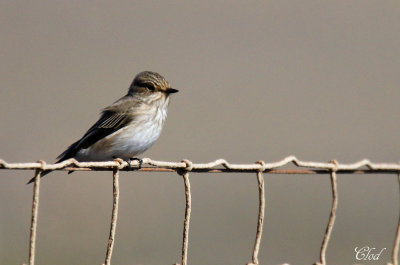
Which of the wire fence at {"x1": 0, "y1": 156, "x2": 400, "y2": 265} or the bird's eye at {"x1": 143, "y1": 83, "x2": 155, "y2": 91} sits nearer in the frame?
the wire fence at {"x1": 0, "y1": 156, "x2": 400, "y2": 265}

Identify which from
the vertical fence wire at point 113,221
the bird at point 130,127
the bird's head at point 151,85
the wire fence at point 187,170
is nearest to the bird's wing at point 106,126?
the bird at point 130,127

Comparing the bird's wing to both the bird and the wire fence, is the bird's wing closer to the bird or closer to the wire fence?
the bird

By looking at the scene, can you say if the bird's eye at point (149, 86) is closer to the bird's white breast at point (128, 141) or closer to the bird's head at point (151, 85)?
the bird's head at point (151, 85)

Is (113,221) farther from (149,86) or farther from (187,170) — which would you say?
(149,86)

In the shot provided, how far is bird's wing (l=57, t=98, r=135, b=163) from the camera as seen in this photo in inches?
307

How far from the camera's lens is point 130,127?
26.2 ft

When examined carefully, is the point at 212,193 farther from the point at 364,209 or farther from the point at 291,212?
the point at 364,209

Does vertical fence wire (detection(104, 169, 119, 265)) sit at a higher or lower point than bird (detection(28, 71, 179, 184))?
lower

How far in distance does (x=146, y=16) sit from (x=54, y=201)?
25068 millimetres

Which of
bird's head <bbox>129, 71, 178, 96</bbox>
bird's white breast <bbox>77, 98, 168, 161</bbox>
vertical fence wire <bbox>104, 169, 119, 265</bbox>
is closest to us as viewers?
vertical fence wire <bbox>104, 169, 119, 265</bbox>

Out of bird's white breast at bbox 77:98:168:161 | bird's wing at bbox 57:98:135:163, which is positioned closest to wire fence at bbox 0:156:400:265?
bird's white breast at bbox 77:98:168:161

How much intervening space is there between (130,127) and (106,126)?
254 mm

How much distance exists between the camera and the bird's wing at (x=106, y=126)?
25.6 ft

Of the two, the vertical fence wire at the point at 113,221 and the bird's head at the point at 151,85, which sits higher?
the bird's head at the point at 151,85
